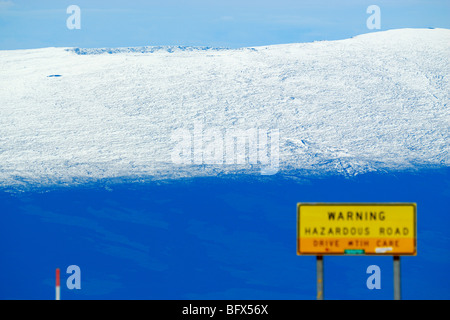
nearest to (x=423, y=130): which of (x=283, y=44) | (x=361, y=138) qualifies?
(x=361, y=138)

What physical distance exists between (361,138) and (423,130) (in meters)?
Result: 1.42

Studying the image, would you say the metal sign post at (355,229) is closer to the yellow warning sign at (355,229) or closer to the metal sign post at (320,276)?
the yellow warning sign at (355,229)

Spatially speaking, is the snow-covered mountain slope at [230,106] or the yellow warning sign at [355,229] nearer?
the yellow warning sign at [355,229]

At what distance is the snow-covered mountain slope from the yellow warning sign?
6.38 metres

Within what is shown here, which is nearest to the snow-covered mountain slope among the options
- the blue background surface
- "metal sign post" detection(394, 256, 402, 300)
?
the blue background surface

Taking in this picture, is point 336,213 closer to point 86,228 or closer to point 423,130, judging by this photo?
point 86,228

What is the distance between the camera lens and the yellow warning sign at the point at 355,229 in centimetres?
624

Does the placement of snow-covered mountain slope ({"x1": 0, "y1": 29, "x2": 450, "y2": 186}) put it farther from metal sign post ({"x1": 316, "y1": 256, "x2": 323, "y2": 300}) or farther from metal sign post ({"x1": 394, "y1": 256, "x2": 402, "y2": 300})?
metal sign post ({"x1": 394, "y1": 256, "x2": 402, "y2": 300})

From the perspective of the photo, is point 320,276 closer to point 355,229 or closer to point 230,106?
point 355,229

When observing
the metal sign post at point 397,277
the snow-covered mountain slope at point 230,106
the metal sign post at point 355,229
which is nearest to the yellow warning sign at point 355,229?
the metal sign post at point 355,229

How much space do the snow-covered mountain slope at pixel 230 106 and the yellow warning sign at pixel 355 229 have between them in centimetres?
638

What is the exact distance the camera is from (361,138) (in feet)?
44.9

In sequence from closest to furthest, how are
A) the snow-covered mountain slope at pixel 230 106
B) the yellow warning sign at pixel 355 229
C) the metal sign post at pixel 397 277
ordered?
1. the yellow warning sign at pixel 355 229
2. the metal sign post at pixel 397 277
3. the snow-covered mountain slope at pixel 230 106

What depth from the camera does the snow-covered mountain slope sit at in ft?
42.9
